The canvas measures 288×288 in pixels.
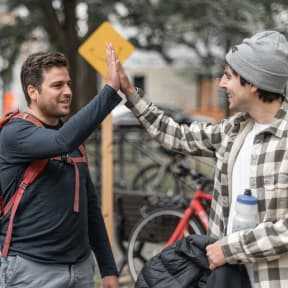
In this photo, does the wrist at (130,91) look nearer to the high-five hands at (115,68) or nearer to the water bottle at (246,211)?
the high-five hands at (115,68)

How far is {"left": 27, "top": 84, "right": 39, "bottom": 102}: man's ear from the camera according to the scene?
2373 mm

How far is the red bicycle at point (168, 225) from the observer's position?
4809 millimetres

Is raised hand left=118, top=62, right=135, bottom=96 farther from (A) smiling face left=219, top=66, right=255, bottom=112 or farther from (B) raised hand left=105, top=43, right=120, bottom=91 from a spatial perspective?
(A) smiling face left=219, top=66, right=255, bottom=112

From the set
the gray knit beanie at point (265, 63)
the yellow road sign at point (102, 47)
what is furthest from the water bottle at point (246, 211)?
the yellow road sign at point (102, 47)

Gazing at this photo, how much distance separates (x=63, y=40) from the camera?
38.4 ft

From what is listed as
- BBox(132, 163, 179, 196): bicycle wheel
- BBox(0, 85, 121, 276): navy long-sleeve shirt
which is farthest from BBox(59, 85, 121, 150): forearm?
BBox(132, 163, 179, 196): bicycle wheel

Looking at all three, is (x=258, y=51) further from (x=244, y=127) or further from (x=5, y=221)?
(x=5, y=221)

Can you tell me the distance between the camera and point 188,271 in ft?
7.47

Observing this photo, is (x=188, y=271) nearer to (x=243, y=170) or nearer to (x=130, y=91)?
(x=243, y=170)

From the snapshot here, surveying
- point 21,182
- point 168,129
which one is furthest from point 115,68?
point 21,182

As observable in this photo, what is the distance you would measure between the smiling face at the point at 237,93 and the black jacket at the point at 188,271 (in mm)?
531

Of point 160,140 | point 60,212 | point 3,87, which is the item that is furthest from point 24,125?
point 3,87

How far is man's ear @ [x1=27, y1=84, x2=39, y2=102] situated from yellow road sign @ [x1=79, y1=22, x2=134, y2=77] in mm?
1932

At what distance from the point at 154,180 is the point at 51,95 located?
6.57 meters
